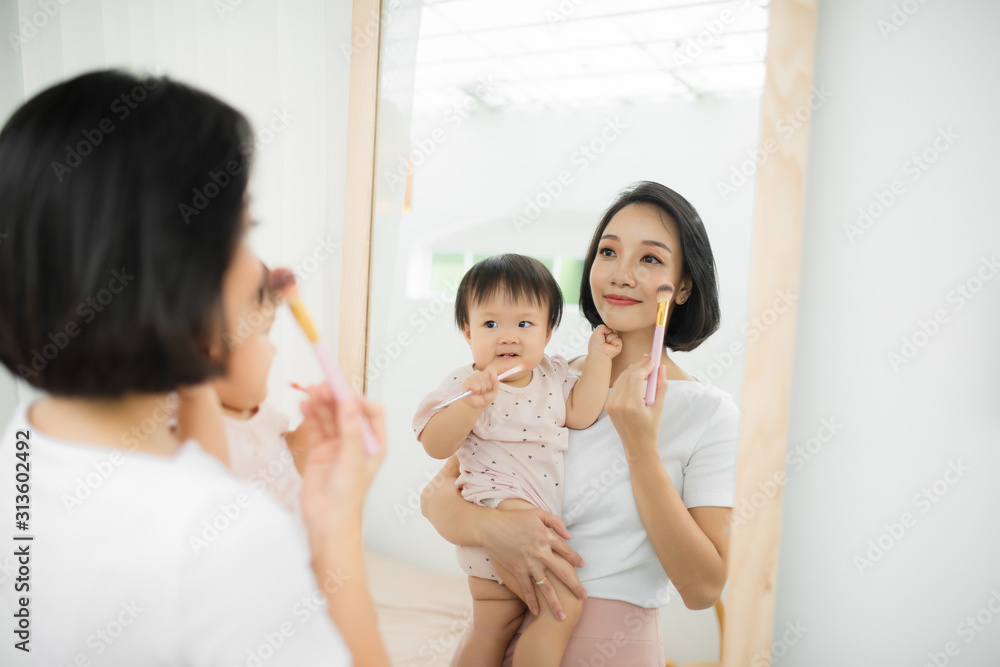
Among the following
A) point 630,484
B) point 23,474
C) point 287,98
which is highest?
point 287,98

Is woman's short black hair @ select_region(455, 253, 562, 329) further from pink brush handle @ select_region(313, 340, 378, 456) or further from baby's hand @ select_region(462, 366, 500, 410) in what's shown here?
pink brush handle @ select_region(313, 340, 378, 456)

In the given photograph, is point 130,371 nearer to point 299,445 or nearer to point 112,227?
point 112,227

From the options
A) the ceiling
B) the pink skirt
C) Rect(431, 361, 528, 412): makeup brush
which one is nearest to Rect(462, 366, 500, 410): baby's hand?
Rect(431, 361, 528, 412): makeup brush

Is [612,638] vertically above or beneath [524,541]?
beneath

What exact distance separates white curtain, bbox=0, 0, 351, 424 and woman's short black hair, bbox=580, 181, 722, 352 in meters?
0.54

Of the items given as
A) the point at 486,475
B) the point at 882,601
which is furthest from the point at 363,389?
the point at 882,601

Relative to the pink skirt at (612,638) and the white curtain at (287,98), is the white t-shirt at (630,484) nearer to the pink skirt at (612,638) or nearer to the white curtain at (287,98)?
the pink skirt at (612,638)

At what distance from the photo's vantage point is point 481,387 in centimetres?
100

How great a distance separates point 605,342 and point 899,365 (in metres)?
0.45

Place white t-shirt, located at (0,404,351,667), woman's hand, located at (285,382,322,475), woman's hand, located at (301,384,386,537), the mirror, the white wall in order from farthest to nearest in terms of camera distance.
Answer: the mirror, woman's hand, located at (285,382,322,475), the white wall, woman's hand, located at (301,384,386,537), white t-shirt, located at (0,404,351,667)

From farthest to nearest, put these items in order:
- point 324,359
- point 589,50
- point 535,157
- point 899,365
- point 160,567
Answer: point 535,157
point 589,50
point 899,365
point 324,359
point 160,567

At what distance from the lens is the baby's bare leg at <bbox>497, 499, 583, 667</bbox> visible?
978mm

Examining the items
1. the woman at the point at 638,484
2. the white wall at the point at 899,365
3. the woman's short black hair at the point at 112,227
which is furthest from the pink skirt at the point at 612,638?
the woman's short black hair at the point at 112,227

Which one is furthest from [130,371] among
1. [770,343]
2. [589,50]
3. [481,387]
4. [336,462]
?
[589,50]
